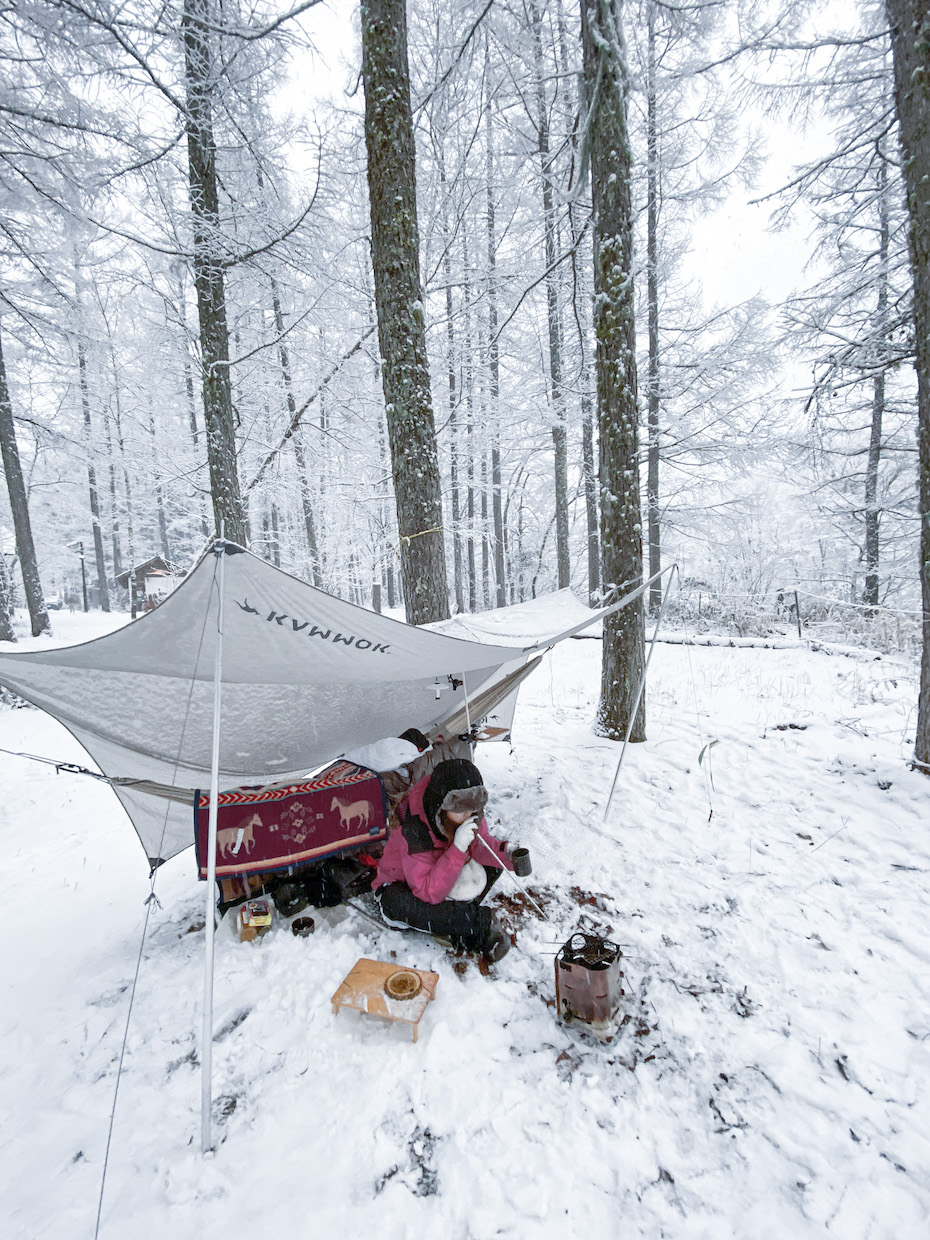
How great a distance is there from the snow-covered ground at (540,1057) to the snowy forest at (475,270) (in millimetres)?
1632

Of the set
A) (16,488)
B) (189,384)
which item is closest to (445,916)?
(16,488)

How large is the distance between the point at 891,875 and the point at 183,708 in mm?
3644

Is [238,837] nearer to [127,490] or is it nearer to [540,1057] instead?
[540,1057]

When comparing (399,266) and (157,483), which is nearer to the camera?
(399,266)

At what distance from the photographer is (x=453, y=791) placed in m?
2.27

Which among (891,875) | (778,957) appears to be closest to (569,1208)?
(778,957)

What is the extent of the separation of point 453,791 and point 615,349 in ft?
11.0

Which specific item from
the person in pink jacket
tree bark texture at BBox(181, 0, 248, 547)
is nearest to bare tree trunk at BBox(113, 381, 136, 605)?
tree bark texture at BBox(181, 0, 248, 547)

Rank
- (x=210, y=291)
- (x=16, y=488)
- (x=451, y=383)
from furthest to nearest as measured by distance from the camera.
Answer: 1. (x=451, y=383)
2. (x=16, y=488)
3. (x=210, y=291)

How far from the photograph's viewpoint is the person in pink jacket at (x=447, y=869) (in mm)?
2215

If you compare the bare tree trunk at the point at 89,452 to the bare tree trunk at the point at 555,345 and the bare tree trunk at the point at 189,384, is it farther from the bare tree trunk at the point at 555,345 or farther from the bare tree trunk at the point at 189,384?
the bare tree trunk at the point at 555,345

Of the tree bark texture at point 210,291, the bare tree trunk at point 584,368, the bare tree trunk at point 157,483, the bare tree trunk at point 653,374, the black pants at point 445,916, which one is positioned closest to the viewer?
the black pants at point 445,916

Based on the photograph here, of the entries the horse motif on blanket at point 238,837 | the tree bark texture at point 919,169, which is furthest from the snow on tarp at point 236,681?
the tree bark texture at point 919,169

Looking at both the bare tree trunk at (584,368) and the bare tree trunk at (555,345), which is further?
the bare tree trunk at (555,345)
